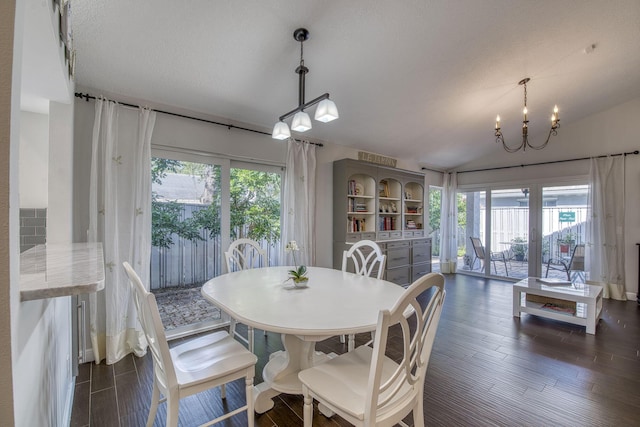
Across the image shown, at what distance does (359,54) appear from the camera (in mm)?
2502

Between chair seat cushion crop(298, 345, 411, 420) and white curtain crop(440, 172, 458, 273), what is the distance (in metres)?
5.15

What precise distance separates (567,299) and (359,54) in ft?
11.3

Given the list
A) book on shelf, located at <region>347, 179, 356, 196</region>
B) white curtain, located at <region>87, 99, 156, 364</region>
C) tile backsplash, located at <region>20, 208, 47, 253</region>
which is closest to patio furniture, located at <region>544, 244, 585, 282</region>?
book on shelf, located at <region>347, 179, 356, 196</region>

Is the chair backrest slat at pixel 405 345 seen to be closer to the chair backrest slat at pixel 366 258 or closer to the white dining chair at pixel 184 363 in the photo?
the white dining chair at pixel 184 363

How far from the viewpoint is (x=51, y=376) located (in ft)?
4.09

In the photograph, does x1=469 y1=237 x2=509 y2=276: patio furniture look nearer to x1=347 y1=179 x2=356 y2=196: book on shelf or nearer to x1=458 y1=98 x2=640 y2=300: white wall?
x1=458 y1=98 x2=640 y2=300: white wall

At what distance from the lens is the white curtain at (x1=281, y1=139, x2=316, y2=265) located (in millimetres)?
3594

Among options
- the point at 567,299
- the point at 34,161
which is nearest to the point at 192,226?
the point at 34,161

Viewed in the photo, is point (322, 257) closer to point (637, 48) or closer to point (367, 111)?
point (367, 111)

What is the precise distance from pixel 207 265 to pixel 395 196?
11.1 feet

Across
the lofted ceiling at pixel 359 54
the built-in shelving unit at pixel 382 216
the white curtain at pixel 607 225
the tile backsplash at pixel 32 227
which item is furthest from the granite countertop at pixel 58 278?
the white curtain at pixel 607 225

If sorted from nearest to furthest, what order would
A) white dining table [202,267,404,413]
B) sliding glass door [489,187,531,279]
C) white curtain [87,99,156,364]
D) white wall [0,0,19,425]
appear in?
white wall [0,0,19,425], white dining table [202,267,404,413], white curtain [87,99,156,364], sliding glass door [489,187,531,279]

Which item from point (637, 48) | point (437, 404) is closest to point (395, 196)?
point (637, 48)

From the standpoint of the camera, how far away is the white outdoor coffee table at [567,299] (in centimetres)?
305
